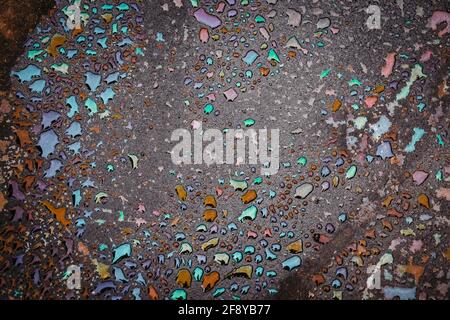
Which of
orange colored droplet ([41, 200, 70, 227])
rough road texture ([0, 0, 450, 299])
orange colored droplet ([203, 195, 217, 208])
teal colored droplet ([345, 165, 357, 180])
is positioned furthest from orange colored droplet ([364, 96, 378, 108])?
orange colored droplet ([41, 200, 70, 227])

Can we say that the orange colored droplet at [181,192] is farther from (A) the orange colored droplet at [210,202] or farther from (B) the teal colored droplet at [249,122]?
(B) the teal colored droplet at [249,122]

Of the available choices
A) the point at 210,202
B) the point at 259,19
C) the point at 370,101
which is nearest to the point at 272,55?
the point at 259,19

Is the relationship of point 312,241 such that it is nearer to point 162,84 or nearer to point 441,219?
point 441,219

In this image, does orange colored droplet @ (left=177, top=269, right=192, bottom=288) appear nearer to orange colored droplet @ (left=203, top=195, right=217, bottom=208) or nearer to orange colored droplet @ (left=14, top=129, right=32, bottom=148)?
orange colored droplet @ (left=203, top=195, right=217, bottom=208)

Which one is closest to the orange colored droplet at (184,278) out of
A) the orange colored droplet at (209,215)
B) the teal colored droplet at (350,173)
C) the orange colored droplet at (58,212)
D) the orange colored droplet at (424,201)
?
the orange colored droplet at (209,215)

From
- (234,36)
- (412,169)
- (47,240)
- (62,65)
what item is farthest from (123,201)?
(412,169)

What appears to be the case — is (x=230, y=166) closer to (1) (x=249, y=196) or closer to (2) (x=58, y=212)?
(1) (x=249, y=196)

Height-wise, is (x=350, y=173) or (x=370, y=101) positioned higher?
(x=370, y=101)

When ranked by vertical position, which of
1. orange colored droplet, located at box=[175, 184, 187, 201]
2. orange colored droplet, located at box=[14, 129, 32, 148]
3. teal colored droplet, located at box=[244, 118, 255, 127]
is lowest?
orange colored droplet, located at box=[175, 184, 187, 201]
